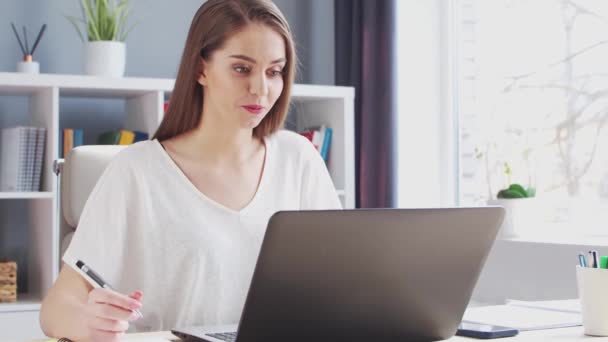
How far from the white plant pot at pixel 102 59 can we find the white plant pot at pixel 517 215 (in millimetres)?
1325

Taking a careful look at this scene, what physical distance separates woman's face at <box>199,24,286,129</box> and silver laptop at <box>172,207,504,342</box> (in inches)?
21.2

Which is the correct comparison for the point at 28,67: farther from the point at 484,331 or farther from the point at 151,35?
the point at 484,331

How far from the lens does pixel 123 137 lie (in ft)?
9.98

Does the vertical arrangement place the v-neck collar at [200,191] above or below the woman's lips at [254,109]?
below

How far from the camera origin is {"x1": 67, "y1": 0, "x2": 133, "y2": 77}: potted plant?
9.85 ft

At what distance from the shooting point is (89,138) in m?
3.29

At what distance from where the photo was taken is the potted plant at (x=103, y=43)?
300cm

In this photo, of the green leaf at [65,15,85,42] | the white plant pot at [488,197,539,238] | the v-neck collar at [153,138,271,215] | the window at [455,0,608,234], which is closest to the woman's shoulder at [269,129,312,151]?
the v-neck collar at [153,138,271,215]

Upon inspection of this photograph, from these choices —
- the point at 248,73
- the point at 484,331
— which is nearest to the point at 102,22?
the point at 248,73

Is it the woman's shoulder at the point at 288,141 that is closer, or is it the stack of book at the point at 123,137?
the woman's shoulder at the point at 288,141

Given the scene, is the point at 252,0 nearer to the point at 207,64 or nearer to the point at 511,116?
the point at 207,64

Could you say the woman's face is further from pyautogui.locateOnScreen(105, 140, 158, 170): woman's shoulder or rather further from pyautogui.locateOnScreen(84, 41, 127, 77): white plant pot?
pyautogui.locateOnScreen(84, 41, 127, 77): white plant pot

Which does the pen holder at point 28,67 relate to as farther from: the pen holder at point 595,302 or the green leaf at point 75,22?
the pen holder at point 595,302

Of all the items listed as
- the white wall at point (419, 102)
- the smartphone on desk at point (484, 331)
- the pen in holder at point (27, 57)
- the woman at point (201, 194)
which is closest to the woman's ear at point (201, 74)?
the woman at point (201, 194)
